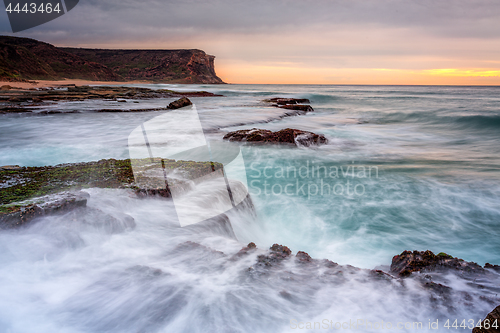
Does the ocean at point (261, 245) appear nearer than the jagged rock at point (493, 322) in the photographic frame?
No

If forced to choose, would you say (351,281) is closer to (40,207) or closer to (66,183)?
(40,207)

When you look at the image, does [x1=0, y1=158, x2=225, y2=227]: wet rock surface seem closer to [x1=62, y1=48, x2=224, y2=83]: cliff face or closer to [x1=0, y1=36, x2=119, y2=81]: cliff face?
[x1=0, y1=36, x2=119, y2=81]: cliff face

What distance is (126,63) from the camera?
129125 millimetres

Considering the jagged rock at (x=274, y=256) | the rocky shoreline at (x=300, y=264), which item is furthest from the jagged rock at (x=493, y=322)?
the jagged rock at (x=274, y=256)

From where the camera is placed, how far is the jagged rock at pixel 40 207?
265cm

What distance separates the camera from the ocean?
1995 millimetres

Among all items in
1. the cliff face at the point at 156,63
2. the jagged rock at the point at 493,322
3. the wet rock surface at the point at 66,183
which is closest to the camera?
the jagged rock at the point at 493,322

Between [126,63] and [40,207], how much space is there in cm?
14760

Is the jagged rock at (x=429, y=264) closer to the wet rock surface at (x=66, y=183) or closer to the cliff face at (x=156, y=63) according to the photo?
the wet rock surface at (x=66, y=183)

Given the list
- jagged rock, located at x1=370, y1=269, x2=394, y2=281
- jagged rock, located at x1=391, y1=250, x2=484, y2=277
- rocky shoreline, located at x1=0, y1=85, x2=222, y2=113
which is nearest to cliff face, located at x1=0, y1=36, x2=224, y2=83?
rocky shoreline, located at x1=0, y1=85, x2=222, y2=113

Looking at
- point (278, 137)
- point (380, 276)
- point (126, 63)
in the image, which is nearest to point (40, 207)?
point (380, 276)

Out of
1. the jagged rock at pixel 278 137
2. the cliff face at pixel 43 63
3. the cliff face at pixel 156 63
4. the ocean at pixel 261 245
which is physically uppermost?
the cliff face at pixel 156 63

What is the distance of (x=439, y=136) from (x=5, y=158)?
14.7m

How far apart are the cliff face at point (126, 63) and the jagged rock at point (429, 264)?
98.9 m
